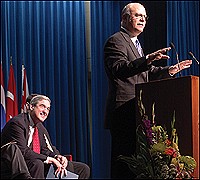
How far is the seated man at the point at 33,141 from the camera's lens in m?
4.10

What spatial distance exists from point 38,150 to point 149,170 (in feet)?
6.39

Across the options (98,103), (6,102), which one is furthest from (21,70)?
(98,103)

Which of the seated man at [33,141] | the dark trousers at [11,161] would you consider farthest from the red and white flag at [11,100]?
the dark trousers at [11,161]

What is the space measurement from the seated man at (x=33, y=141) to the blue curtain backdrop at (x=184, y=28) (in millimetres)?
2433

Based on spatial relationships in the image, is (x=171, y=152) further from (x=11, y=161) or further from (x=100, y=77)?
(x=100, y=77)

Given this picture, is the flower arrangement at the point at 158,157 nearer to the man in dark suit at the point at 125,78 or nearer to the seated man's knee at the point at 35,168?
the man in dark suit at the point at 125,78

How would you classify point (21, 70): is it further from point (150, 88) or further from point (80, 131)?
point (150, 88)

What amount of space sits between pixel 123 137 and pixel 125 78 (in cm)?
38

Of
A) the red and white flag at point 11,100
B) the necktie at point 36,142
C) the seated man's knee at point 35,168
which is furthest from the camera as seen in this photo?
the red and white flag at point 11,100

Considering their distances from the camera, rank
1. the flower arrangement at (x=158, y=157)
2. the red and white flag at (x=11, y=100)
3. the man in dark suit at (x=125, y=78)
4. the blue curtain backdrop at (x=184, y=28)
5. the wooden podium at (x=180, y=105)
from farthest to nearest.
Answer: the blue curtain backdrop at (x=184, y=28) → the red and white flag at (x=11, y=100) → the man in dark suit at (x=125, y=78) → the wooden podium at (x=180, y=105) → the flower arrangement at (x=158, y=157)

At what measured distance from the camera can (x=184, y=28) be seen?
21.2 ft

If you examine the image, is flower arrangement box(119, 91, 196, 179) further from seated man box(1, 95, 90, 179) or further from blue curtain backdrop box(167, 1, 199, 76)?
blue curtain backdrop box(167, 1, 199, 76)

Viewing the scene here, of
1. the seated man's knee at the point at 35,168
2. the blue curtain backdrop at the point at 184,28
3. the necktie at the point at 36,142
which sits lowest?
the seated man's knee at the point at 35,168

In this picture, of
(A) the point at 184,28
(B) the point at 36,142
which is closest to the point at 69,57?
(A) the point at 184,28
